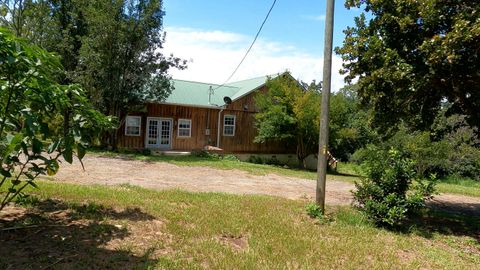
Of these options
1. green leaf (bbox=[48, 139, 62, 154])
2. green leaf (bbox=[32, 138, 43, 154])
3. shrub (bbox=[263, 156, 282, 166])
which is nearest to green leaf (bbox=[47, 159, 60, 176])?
green leaf (bbox=[48, 139, 62, 154])

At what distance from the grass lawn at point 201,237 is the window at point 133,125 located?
49.7ft

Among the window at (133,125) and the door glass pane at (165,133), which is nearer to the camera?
the window at (133,125)

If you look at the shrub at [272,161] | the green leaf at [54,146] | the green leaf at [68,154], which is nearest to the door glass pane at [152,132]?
the shrub at [272,161]

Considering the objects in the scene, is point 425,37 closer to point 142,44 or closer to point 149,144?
point 142,44

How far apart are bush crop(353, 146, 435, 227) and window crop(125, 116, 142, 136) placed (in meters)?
17.4

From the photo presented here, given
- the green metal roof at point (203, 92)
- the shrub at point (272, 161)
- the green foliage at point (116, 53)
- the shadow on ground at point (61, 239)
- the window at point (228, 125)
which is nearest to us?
the shadow on ground at point (61, 239)

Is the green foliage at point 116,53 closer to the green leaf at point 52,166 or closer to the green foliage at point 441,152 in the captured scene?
the green foliage at point 441,152

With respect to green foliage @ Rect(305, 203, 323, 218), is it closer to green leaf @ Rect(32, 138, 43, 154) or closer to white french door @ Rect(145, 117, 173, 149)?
green leaf @ Rect(32, 138, 43, 154)

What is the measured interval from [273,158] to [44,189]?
2045cm

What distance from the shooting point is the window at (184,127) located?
2409 centimetres

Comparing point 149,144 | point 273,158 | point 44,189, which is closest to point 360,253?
point 44,189

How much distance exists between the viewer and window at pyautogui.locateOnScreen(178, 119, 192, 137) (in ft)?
79.0

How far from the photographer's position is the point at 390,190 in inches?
282

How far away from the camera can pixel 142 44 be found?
19562 millimetres
